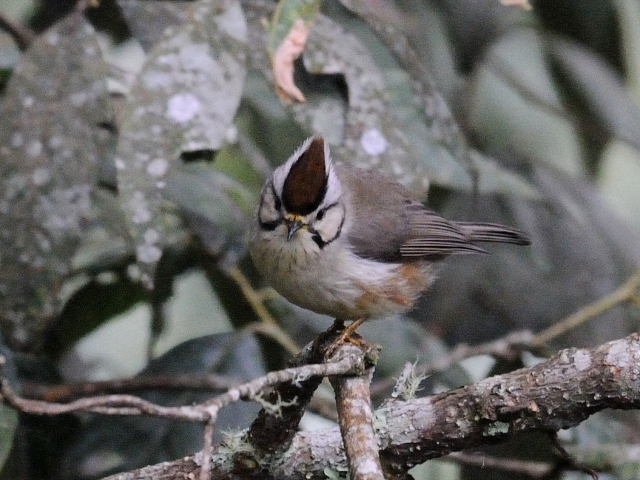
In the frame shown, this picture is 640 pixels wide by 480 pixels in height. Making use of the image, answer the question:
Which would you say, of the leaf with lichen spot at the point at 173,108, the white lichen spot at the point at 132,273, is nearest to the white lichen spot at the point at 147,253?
the leaf with lichen spot at the point at 173,108

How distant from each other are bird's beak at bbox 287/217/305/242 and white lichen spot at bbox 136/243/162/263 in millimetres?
616

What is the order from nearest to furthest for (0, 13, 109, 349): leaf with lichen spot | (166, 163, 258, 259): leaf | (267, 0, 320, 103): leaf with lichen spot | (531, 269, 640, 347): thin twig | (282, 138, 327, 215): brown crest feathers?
(267, 0, 320, 103): leaf with lichen spot < (0, 13, 109, 349): leaf with lichen spot < (282, 138, 327, 215): brown crest feathers < (166, 163, 258, 259): leaf < (531, 269, 640, 347): thin twig

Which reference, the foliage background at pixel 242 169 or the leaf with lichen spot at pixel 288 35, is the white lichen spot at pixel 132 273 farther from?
the leaf with lichen spot at pixel 288 35

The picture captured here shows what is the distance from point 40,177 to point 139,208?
415 mm

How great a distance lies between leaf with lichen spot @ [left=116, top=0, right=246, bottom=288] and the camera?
2.16 m

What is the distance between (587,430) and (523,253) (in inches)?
30.1

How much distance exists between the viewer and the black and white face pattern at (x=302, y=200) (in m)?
2.67

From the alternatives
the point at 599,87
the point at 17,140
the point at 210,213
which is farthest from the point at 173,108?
the point at 599,87

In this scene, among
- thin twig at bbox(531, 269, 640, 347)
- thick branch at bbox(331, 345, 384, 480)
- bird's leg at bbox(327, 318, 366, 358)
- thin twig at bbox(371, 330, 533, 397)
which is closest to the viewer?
thick branch at bbox(331, 345, 384, 480)

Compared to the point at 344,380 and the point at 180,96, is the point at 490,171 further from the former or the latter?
the point at 344,380

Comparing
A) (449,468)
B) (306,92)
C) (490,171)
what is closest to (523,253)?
(490,171)

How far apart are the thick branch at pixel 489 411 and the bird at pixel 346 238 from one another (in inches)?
29.0

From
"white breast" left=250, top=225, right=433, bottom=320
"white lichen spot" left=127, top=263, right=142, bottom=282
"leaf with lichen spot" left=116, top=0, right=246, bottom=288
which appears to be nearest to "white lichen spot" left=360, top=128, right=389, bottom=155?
"leaf with lichen spot" left=116, top=0, right=246, bottom=288

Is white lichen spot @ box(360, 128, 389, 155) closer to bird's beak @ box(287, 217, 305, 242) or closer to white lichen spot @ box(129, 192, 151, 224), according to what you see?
bird's beak @ box(287, 217, 305, 242)
